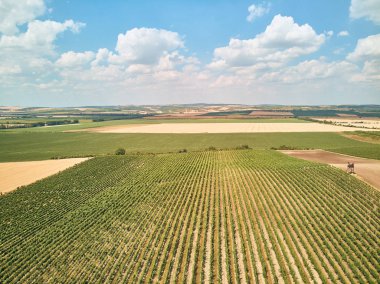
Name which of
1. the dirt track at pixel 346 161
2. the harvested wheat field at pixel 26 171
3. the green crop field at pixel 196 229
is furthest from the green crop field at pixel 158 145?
the green crop field at pixel 196 229

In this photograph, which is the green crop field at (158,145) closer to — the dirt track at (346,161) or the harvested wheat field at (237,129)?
the dirt track at (346,161)

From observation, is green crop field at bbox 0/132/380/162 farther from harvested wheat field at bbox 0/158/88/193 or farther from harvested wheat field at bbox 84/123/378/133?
harvested wheat field at bbox 84/123/378/133

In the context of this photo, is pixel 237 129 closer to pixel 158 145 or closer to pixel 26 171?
pixel 158 145

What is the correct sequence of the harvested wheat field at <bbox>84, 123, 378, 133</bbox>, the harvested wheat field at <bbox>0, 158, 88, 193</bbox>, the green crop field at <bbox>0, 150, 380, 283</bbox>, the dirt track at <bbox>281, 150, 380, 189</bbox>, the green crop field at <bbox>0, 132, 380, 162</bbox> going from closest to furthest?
the green crop field at <bbox>0, 150, 380, 283</bbox> < the dirt track at <bbox>281, 150, 380, 189</bbox> < the harvested wheat field at <bbox>0, 158, 88, 193</bbox> < the green crop field at <bbox>0, 132, 380, 162</bbox> < the harvested wheat field at <bbox>84, 123, 378, 133</bbox>

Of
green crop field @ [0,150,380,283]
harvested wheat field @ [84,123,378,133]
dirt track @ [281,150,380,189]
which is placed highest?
harvested wheat field @ [84,123,378,133]

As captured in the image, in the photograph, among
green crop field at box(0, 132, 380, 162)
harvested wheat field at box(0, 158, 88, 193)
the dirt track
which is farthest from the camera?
green crop field at box(0, 132, 380, 162)

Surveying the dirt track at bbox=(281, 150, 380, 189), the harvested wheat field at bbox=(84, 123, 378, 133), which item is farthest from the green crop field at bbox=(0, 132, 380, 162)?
the harvested wheat field at bbox=(84, 123, 378, 133)
